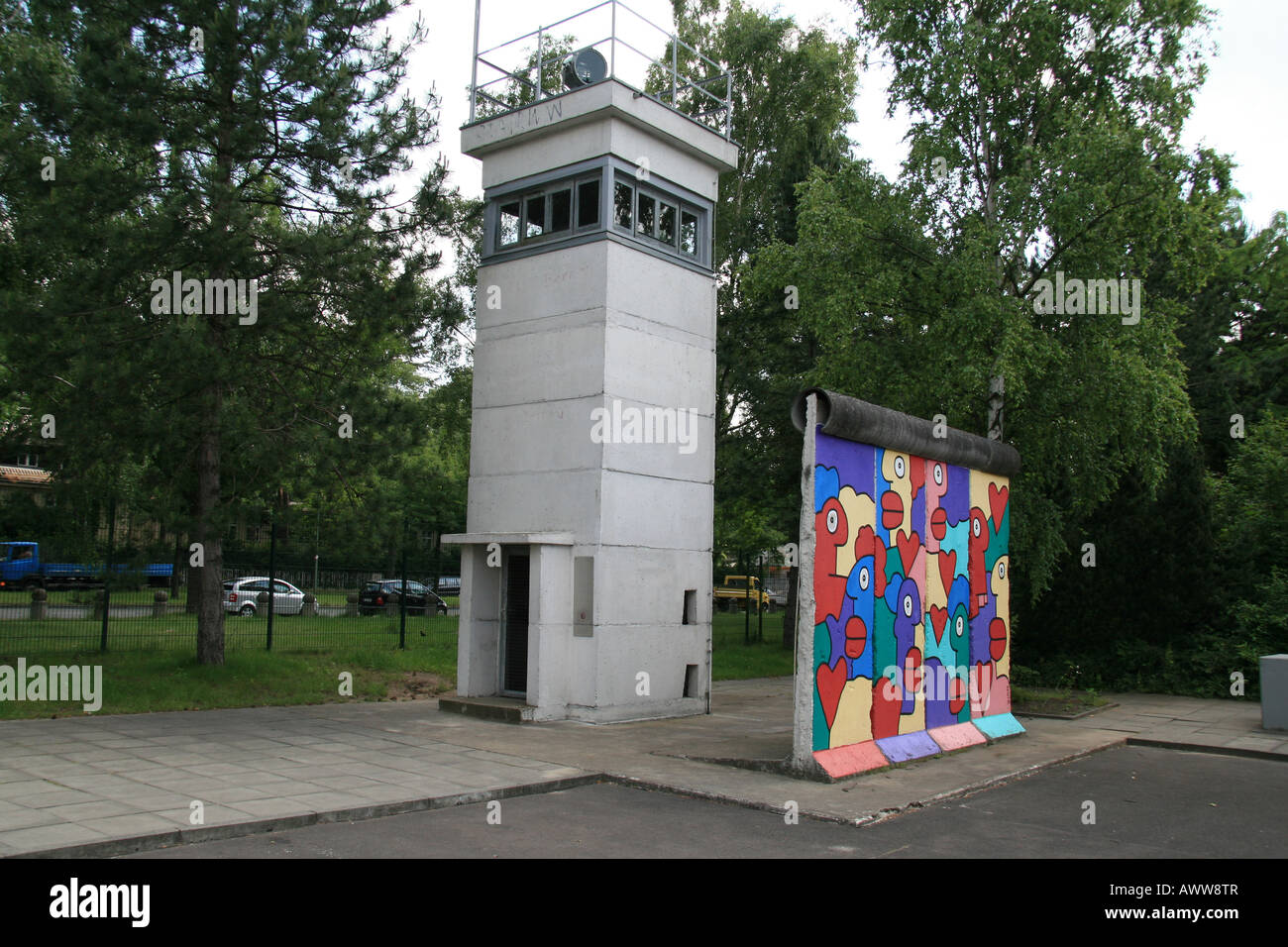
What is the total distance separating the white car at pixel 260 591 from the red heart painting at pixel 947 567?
38.2ft

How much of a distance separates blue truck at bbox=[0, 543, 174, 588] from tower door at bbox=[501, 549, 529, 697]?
18.3 ft

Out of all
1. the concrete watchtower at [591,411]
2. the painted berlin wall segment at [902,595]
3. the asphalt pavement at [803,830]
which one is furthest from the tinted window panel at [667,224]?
the asphalt pavement at [803,830]

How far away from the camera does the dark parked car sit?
19.0 metres

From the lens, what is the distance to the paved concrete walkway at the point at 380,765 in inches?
290

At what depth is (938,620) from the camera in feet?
39.3

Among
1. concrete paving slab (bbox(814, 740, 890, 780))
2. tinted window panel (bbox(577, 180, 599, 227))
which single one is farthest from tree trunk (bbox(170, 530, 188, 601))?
concrete paving slab (bbox(814, 740, 890, 780))

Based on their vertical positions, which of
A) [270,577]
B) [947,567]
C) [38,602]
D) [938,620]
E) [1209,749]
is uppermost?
[947,567]

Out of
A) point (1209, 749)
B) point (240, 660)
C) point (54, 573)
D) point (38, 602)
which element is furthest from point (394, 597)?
point (1209, 749)
